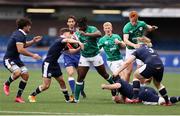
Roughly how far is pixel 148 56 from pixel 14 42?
3413mm

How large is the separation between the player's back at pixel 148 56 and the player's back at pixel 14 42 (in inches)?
113

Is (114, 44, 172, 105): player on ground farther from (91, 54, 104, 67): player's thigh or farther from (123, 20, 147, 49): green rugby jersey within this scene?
(123, 20, 147, 49): green rugby jersey

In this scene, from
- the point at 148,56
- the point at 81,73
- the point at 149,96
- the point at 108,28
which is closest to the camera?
the point at 148,56

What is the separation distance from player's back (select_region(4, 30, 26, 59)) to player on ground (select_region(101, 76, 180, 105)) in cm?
236

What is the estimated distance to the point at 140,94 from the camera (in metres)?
17.0

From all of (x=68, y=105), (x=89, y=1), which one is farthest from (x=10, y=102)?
(x=89, y=1)

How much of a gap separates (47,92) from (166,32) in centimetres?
2983

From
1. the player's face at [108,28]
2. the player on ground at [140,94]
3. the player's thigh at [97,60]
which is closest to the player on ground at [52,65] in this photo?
the player's thigh at [97,60]

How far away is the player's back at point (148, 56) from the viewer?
1652cm

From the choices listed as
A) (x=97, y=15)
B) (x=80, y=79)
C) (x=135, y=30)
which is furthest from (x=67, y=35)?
(x=97, y=15)

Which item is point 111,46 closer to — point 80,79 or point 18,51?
point 80,79

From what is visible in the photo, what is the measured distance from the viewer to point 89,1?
47.3 m

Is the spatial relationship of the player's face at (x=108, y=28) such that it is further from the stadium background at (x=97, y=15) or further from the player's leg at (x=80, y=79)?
the stadium background at (x=97, y=15)

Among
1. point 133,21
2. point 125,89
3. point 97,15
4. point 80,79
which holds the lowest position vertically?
point 97,15
